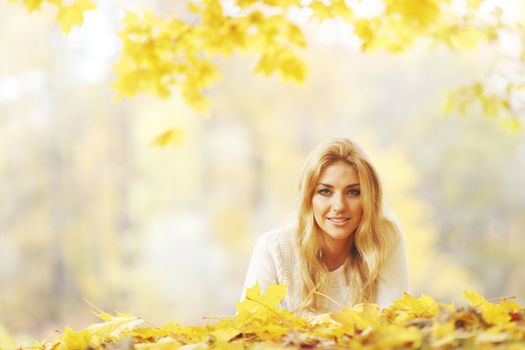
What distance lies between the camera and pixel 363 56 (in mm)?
16531

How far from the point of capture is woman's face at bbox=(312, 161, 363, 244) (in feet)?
6.88

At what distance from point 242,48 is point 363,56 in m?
14.8

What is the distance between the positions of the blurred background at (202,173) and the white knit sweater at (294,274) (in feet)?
39.0

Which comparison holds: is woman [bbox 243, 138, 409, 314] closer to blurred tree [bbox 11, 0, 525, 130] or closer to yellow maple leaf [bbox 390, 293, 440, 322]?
blurred tree [bbox 11, 0, 525, 130]

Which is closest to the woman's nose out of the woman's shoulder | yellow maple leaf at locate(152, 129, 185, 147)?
the woman's shoulder

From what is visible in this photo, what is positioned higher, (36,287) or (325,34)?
(325,34)

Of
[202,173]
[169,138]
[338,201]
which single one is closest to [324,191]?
[338,201]

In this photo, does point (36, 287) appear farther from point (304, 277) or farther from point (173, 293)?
point (304, 277)

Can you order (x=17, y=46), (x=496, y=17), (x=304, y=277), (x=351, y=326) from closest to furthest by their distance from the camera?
(x=351, y=326), (x=304, y=277), (x=496, y=17), (x=17, y=46)

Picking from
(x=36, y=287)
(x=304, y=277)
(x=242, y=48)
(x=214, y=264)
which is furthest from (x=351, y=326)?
(x=36, y=287)

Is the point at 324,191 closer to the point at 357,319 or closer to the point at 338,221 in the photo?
the point at 338,221

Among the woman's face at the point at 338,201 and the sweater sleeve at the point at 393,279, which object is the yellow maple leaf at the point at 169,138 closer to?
the woman's face at the point at 338,201

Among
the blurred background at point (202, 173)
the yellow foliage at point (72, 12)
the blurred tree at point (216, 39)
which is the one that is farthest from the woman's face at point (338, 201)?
the blurred background at point (202, 173)

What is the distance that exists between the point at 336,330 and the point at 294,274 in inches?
47.8
